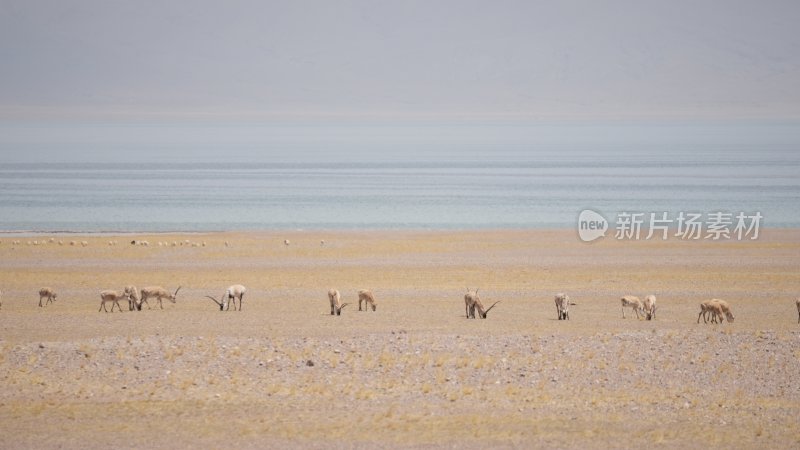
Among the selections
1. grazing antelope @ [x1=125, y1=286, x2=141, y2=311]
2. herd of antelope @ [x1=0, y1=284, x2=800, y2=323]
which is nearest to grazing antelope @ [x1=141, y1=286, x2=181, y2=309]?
herd of antelope @ [x1=0, y1=284, x2=800, y2=323]

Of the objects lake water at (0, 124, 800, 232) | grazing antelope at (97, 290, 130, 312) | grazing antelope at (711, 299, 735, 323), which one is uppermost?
lake water at (0, 124, 800, 232)

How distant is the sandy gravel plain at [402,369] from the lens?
48.8 ft

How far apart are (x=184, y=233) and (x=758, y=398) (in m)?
36.3

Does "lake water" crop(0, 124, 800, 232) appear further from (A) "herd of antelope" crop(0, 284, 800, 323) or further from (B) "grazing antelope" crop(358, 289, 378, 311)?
(B) "grazing antelope" crop(358, 289, 378, 311)

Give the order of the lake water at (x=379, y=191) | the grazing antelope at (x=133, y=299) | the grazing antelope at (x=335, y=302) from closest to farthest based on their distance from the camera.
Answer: the grazing antelope at (x=335, y=302)
the grazing antelope at (x=133, y=299)
the lake water at (x=379, y=191)

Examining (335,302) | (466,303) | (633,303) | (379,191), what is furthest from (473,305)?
(379,191)

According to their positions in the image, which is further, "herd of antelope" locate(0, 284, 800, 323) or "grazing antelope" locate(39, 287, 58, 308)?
"grazing antelope" locate(39, 287, 58, 308)

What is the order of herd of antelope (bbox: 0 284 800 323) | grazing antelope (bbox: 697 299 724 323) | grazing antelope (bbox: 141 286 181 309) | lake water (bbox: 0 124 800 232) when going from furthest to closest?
lake water (bbox: 0 124 800 232) < grazing antelope (bbox: 141 286 181 309) < herd of antelope (bbox: 0 284 800 323) < grazing antelope (bbox: 697 299 724 323)

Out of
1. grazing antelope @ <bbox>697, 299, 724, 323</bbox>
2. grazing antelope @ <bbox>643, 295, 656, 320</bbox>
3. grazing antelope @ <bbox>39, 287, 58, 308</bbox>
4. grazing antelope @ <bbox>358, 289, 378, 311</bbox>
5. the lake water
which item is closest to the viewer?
grazing antelope @ <bbox>697, 299, 724, 323</bbox>

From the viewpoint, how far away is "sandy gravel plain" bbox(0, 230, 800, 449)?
A: 48.8 feet

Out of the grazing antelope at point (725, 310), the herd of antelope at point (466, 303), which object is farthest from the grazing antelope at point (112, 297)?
the grazing antelope at point (725, 310)

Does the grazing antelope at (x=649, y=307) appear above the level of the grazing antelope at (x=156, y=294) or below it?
below

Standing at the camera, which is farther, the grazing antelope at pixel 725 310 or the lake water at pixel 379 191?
the lake water at pixel 379 191

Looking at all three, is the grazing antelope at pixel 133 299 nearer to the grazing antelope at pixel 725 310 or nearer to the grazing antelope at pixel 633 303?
the grazing antelope at pixel 633 303
